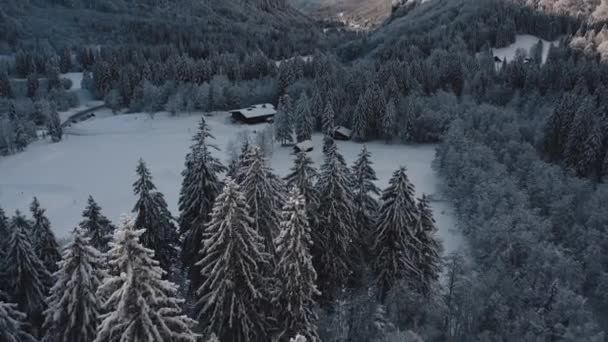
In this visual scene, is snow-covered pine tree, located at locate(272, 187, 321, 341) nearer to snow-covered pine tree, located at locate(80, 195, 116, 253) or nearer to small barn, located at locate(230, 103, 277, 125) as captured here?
snow-covered pine tree, located at locate(80, 195, 116, 253)

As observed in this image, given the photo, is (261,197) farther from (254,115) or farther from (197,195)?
(254,115)

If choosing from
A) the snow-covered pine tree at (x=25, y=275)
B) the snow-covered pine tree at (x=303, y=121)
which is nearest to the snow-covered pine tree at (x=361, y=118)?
the snow-covered pine tree at (x=303, y=121)

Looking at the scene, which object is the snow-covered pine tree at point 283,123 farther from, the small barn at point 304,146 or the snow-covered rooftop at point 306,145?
the snow-covered rooftop at point 306,145

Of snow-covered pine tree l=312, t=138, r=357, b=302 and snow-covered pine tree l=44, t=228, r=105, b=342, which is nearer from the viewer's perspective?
snow-covered pine tree l=44, t=228, r=105, b=342

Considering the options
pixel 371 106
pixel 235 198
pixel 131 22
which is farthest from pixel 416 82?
pixel 131 22

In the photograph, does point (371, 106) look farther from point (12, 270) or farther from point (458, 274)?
point (12, 270)

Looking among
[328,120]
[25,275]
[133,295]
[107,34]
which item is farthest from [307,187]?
[107,34]

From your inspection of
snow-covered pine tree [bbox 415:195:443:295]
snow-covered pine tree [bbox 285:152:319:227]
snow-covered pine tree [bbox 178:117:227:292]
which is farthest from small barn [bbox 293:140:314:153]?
snow-covered pine tree [bbox 178:117:227:292]
